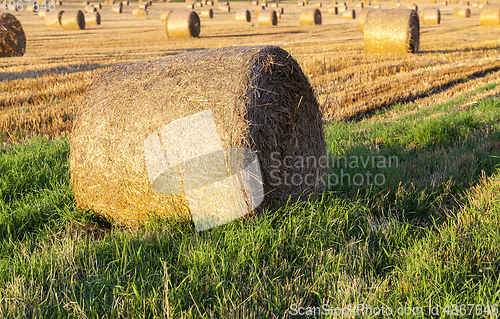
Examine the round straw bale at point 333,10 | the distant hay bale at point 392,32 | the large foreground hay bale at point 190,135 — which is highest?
the round straw bale at point 333,10

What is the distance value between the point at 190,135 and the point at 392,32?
13391 mm

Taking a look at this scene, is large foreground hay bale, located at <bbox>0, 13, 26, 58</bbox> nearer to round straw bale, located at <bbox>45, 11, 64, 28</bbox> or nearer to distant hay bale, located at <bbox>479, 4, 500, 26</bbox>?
round straw bale, located at <bbox>45, 11, 64, 28</bbox>

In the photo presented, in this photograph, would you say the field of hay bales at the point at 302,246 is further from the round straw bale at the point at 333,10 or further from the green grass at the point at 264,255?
the round straw bale at the point at 333,10

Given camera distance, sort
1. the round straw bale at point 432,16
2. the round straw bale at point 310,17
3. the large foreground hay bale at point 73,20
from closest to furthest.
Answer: the large foreground hay bale at point 73,20
the round straw bale at point 432,16
the round straw bale at point 310,17

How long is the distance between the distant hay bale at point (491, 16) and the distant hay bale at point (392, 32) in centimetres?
1721

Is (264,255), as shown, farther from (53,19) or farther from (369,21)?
(53,19)

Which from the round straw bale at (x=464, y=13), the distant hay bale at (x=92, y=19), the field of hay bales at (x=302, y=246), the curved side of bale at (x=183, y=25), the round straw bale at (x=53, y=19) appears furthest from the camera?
the round straw bale at (x=464, y=13)

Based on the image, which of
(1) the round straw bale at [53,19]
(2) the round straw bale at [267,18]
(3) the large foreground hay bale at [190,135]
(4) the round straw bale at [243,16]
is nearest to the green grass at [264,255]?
(3) the large foreground hay bale at [190,135]

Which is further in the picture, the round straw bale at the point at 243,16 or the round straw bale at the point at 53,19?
the round straw bale at the point at 243,16

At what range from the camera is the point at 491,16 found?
27.9m

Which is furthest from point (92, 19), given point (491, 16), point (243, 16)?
point (491, 16)

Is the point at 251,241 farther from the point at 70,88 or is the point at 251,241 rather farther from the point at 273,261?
the point at 70,88

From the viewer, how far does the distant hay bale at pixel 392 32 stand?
1429 centimetres

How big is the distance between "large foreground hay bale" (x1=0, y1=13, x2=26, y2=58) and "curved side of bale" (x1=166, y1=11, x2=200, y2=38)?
32.9ft
